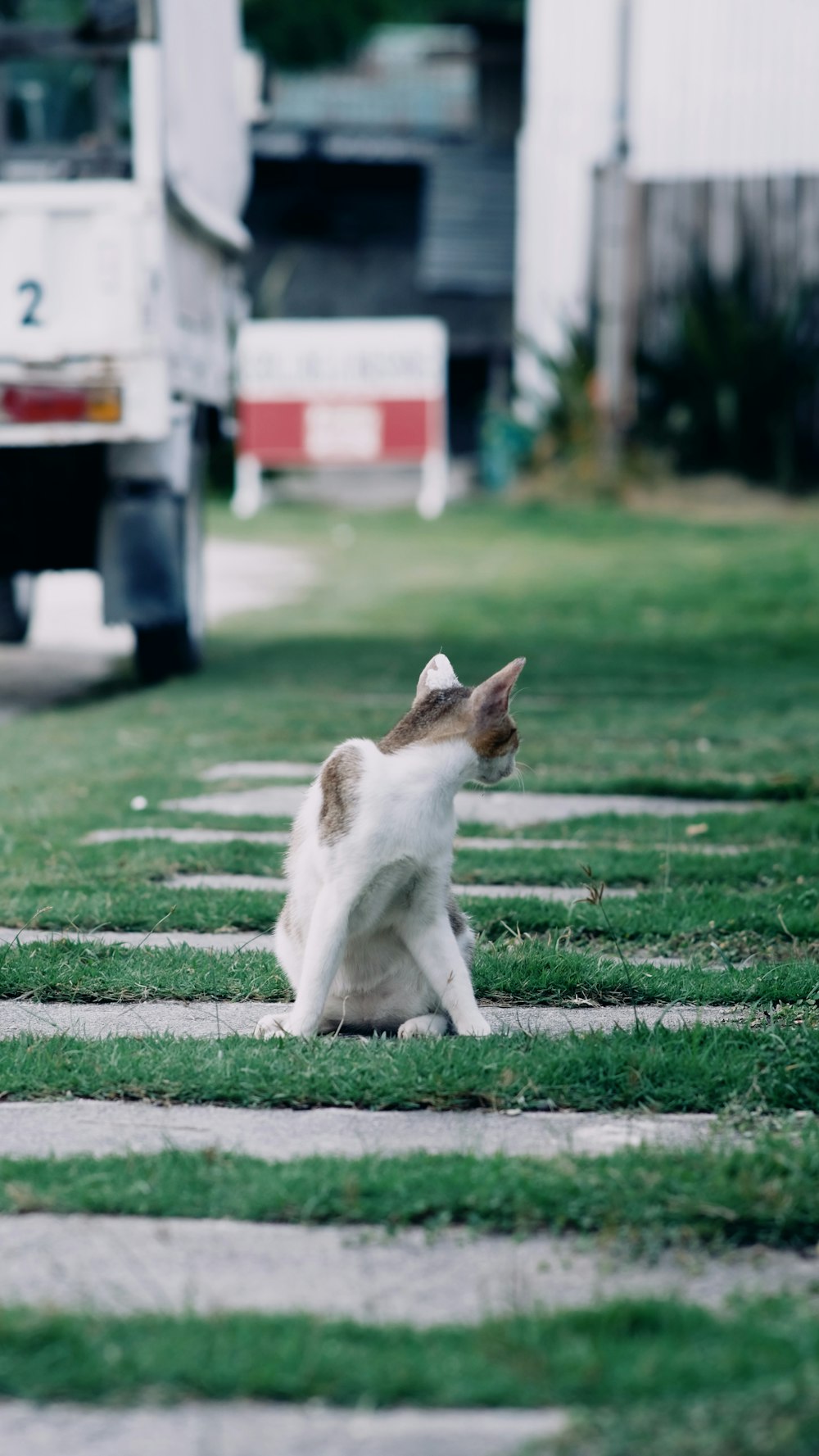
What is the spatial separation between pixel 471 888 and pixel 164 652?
409cm

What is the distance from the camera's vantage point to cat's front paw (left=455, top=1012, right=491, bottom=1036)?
3.08 meters

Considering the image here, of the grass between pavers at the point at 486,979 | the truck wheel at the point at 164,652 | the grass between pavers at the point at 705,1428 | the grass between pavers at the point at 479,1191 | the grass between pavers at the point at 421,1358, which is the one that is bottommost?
the truck wheel at the point at 164,652

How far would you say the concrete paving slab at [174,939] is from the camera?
12.1 feet

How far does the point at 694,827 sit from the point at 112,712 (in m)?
3.07

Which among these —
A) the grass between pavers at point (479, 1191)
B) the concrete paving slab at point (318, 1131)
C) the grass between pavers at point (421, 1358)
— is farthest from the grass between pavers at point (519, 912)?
the grass between pavers at point (421, 1358)

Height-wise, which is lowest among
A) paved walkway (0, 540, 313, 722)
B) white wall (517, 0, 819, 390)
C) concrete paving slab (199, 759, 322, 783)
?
paved walkway (0, 540, 313, 722)

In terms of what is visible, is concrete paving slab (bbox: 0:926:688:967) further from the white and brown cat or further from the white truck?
the white truck

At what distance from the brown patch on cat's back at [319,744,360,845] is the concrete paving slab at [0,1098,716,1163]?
21.7 inches

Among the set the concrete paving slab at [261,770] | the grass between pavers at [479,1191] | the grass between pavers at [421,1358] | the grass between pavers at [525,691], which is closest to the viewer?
the grass between pavers at [421,1358]

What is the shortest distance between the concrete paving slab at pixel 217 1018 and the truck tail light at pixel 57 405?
372 cm

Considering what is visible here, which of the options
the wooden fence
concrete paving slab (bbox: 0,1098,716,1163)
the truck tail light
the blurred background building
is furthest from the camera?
the blurred background building

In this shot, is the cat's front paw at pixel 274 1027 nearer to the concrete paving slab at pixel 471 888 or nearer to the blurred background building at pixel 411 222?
the concrete paving slab at pixel 471 888

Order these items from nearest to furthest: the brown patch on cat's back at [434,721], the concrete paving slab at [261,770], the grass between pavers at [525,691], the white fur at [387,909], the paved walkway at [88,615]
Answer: the white fur at [387,909] < the brown patch on cat's back at [434,721] < the grass between pavers at [525,691] < the concrete paving slab at [261,770] < the paved walkway at [88,615]

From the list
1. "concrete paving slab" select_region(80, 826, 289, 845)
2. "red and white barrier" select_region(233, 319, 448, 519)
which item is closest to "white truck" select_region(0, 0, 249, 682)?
"concrete paving slab" select_region(80, 826, 289, 845)
